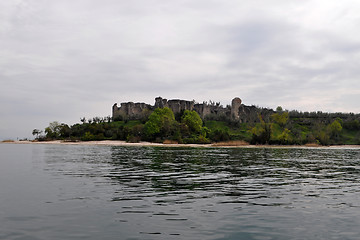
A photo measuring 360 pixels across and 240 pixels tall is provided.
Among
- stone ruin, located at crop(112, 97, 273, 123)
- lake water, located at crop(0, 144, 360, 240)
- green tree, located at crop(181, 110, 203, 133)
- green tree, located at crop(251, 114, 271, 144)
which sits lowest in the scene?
lake water, located at crop(0, 144, 360, 240)

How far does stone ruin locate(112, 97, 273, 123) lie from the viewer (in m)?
168

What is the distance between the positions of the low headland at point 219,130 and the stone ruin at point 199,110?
0.55 m

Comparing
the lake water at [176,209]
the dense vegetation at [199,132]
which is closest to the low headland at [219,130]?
the dense vegetation at [199,132]

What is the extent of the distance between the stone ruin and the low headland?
0.55 m

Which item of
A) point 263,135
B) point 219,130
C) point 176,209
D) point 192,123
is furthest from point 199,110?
point 176,209

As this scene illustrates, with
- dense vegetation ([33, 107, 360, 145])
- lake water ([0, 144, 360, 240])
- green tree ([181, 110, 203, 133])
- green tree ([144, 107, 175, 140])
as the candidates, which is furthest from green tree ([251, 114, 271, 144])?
lake water ([0, 144, 360, 240])

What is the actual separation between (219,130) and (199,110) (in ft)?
233

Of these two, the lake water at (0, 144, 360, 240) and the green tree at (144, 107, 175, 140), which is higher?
Result: the green tree at (144, 107, 175, 140)

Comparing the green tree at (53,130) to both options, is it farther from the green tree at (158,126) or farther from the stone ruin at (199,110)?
the green tree at (158,126)

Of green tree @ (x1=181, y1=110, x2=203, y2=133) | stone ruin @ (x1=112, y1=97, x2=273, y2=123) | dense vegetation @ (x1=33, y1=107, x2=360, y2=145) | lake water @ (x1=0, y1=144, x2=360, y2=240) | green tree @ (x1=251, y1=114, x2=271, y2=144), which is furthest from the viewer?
stone ruin @ (x1=112, y1=97, x2=273, y2=123)

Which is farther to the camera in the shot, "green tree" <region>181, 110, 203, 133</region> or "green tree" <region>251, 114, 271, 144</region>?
"green tree" <region>181, 110, 203, 133</region>

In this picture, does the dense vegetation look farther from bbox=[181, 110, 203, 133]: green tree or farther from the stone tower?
the stone tower

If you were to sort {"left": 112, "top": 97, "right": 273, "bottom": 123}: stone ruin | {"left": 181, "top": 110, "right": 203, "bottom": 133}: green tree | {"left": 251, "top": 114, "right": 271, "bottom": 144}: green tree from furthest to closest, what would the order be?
1. {"left": 112, "top": 97, "right": 273, "bottom": 123}: stone ruin
2. {"left": 181, "top": 110, "right": 203, "bottom": 133}: green tree
3. {"left": 251, "top": 114, "right": 271, "bottom": 144}: green tree

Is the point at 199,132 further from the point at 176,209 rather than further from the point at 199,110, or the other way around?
the point at 176,209
